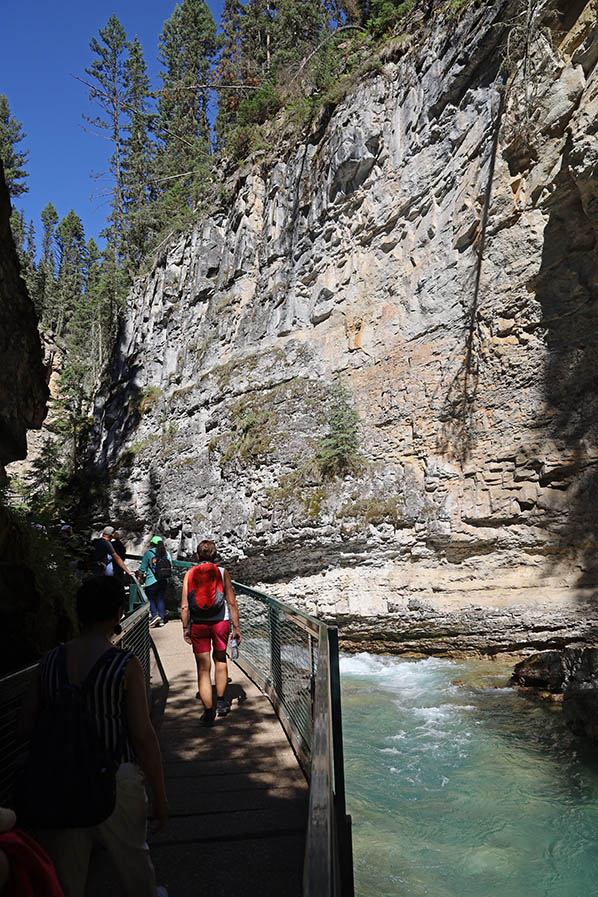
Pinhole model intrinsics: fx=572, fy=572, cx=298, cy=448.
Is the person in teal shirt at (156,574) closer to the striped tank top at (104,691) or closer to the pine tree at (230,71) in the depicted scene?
the striped tank top at (104,691)

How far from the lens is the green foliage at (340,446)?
15.2 meters

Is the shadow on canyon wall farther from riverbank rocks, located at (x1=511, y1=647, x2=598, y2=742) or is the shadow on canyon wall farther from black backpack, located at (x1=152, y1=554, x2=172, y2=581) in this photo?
black backpack, located at (x1=152, y1=554, x2=172, y2=581)

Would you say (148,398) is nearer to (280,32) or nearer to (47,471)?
(47,471)

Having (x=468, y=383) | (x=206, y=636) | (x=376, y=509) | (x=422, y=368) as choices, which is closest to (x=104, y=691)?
(x=206, y=636)

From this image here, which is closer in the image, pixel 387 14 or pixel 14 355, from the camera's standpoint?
pixel 14 355

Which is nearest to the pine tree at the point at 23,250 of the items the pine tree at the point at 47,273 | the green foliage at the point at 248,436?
the pine tree at the point at 47,273

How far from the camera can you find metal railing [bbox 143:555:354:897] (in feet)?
5.60

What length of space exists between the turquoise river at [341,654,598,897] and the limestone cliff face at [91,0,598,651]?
3.18 metres

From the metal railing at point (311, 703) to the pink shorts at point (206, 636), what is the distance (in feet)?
2.07

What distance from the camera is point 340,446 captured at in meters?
15.3

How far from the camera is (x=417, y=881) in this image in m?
5.39

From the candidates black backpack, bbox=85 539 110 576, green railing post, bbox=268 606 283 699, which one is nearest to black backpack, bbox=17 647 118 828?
green railing post, bbox=268 606 283 699

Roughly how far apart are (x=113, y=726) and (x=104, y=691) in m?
0.16

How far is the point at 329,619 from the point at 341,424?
16.7ft
